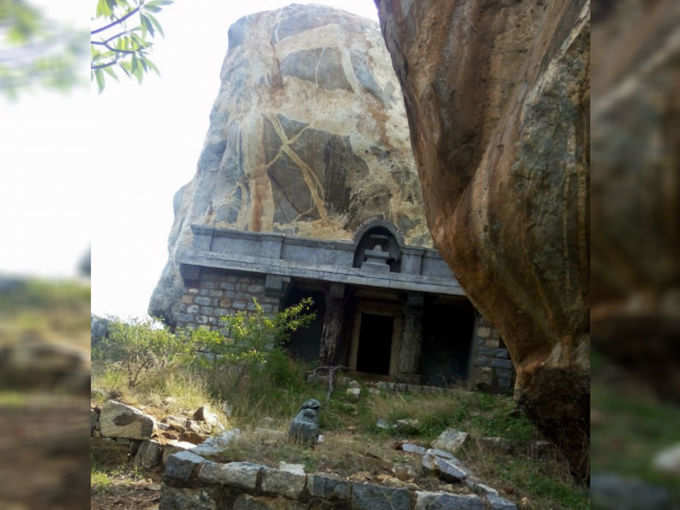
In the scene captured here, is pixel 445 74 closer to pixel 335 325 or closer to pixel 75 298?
pixel 75 298

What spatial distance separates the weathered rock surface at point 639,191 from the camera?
56 centimetres

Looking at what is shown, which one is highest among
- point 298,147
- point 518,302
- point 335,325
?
point 298,147

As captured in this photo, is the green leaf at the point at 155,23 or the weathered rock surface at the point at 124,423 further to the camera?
the weathered rock surface at the point at 124,423

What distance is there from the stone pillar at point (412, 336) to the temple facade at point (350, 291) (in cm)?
2

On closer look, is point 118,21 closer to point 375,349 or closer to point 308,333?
point 308,333

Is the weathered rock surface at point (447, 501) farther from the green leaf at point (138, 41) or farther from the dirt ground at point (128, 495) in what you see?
the green leaf at point (138, 41)

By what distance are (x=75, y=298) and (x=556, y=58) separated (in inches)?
134

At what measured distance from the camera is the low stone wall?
4.47 metres

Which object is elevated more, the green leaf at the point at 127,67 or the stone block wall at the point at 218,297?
the green leaf at the point at 127,67

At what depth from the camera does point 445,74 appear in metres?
4.79

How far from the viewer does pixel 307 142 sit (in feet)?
55.3

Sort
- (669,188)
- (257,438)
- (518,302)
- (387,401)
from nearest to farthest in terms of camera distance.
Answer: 1. (669,188)
2. (518,302)
3. (257,438)
4. (387,401)

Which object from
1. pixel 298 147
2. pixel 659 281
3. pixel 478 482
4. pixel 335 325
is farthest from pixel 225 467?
pixel 298 147

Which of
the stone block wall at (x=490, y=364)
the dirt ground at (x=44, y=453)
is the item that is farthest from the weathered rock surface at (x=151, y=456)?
the stone block wall at (x=490, y=364)
